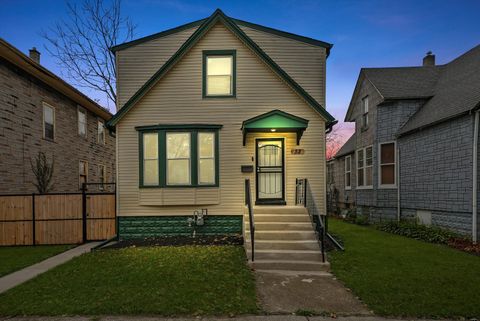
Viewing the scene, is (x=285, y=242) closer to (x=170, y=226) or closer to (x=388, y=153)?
(x=170, y=226)

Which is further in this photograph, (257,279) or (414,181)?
(414,181)

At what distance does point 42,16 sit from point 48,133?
8491mm

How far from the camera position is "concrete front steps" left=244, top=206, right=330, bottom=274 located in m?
6.07

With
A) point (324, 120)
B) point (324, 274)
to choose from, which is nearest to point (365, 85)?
point (324, 120)

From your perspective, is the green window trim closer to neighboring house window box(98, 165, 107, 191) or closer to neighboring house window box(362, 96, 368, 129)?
neighboring house window box(362, 96, 368, 129)

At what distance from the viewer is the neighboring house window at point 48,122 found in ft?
42.1

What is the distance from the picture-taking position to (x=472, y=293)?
15.0 ft

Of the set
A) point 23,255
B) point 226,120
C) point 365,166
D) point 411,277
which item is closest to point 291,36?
point 226,120

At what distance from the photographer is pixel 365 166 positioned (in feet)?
46.6

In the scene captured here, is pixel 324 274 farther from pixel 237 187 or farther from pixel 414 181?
pixel 414 181

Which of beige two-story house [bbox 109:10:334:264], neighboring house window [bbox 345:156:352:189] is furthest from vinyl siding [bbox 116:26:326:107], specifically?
neighboring house window [bbox 345:156:352:189]

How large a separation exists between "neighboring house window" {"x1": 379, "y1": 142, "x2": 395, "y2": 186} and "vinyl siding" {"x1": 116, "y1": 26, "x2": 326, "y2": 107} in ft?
17.5

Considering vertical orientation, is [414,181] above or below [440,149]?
below

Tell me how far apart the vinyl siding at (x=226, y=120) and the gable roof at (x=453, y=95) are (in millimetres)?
4730
